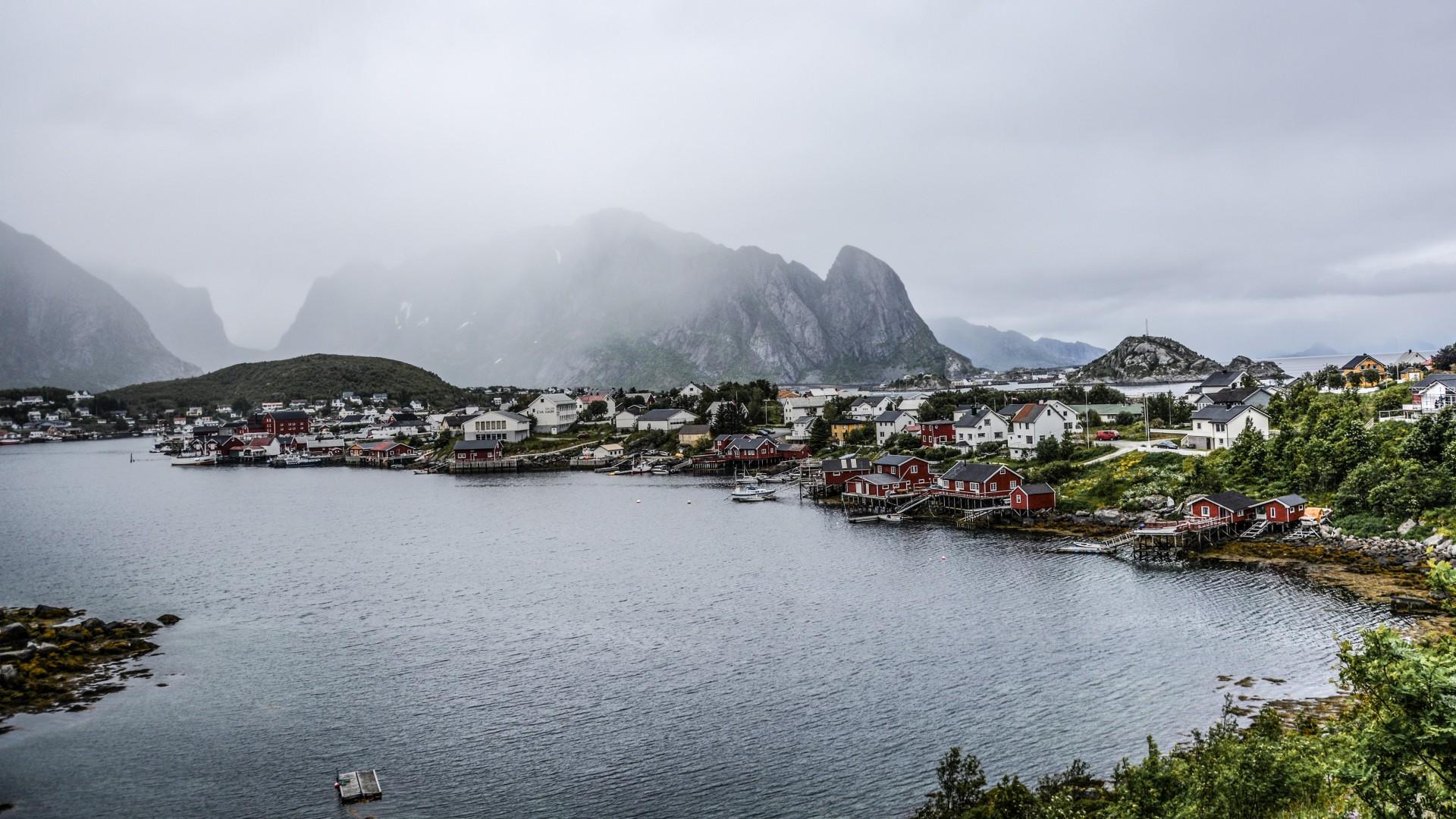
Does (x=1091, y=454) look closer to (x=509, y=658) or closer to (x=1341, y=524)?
(x=1341, y=524)

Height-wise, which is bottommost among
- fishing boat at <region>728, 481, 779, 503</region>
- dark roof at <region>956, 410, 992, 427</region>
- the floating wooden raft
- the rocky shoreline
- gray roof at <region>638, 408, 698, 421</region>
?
the floating wooden raft

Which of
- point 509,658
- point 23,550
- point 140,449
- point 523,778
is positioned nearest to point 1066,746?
point 523,778

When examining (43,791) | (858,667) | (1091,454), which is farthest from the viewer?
(1091,454)

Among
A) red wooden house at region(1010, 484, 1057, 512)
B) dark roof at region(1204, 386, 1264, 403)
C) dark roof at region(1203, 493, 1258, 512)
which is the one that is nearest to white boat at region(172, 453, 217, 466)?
red wooden house at region(1010, 484, 1057, 512)

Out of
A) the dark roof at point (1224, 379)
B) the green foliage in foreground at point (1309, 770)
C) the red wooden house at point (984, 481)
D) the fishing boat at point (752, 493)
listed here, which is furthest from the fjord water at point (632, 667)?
the dark roof at point (1224, 379)

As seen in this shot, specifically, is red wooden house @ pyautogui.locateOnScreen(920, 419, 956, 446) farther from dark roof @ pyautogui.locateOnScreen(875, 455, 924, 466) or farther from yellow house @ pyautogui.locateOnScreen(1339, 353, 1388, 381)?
yellow house @ pyautogui.locateOnScreen(1339, 353, 1388, 381)

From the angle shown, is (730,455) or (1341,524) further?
(730,455)

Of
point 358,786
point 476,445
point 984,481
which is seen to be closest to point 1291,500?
point 984,481
